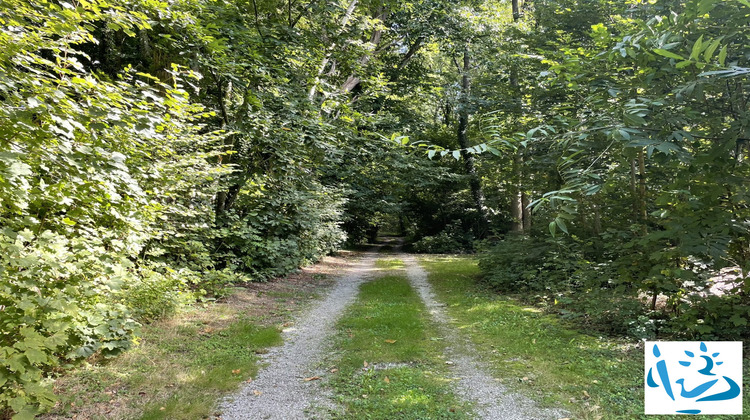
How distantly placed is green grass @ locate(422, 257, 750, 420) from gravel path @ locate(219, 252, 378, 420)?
Answer: 6.97 feet

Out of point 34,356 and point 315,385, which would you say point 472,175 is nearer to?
point 315,385

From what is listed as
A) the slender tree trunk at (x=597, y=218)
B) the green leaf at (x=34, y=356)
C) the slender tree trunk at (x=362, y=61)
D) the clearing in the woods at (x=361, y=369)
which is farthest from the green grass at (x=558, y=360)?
the slender tree trunk at (x=362, y=61)

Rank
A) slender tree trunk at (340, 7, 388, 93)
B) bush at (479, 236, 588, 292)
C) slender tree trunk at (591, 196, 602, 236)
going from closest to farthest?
slender tree trunk at (591, 196, 602, 236), bush at (479, 236, 588, 292), slender tree trunk at (340, 7, 388, 93)

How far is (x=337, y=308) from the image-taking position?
8.02 metres

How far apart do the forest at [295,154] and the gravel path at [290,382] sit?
1.41 meters

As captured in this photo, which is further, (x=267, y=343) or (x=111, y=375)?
(x=267, y=343)

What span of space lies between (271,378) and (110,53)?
7.51 meters

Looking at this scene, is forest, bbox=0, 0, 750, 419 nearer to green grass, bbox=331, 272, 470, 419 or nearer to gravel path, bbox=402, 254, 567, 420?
gravel path, bbox=402, 254, 567, 420

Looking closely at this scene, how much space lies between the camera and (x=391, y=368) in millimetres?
4637

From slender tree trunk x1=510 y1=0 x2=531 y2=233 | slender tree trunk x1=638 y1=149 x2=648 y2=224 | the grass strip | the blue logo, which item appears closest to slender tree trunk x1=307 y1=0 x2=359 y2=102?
slender tree trunk x1=510 y1=0 x2=531 y2=233

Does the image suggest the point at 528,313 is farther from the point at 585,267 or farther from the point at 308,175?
the point at 308,175

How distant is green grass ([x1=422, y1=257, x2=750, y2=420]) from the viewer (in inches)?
146

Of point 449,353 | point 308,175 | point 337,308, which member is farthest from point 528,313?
point 308,175

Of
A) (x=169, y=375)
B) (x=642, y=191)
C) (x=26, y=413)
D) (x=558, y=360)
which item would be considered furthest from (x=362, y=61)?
(x=26, y=413)
